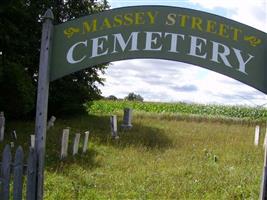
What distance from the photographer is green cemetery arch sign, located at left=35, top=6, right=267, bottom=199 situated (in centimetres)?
517

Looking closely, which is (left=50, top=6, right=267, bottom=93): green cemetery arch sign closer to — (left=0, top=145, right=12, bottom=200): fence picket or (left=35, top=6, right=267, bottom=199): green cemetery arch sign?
(left=35, top=6, right=267, bottom=199): green cemetery arch sign

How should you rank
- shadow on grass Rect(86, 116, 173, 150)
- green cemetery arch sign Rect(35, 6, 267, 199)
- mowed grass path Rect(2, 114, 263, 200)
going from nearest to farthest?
green cemetery arch sign Rect(35, 6, 267, 199) < mowed grass path Rect(2, 114, 263, 200) < shadow on grass Rect(86, 116, 173, 150)

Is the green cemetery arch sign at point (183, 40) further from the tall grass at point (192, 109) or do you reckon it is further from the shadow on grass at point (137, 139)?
the tall grass at point (192, 109)

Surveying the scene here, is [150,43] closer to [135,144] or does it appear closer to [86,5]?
[135,144]

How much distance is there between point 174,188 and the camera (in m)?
9.28

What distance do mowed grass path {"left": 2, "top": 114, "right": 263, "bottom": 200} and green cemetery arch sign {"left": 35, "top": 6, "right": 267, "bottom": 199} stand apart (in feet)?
11.9

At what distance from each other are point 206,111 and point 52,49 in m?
36.1

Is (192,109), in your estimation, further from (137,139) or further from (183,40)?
(183,40)

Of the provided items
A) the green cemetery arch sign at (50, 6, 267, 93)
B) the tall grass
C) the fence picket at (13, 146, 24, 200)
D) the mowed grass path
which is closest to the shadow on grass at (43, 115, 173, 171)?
the mowed grass path

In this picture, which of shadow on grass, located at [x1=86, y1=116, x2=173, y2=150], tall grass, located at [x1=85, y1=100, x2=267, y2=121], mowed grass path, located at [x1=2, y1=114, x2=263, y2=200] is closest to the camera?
mowed grass path, located at [x1=2, y1=114, x2=263, y2=200]

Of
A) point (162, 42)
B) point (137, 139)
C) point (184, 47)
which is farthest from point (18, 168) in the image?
point (137, 139)

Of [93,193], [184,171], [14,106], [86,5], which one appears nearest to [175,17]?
[93,193]

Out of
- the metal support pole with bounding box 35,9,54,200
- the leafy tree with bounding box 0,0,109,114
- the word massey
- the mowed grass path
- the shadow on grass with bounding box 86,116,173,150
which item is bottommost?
the mowed grass path

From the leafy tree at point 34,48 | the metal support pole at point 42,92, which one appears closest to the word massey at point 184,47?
the metal support pole at point 42,92
